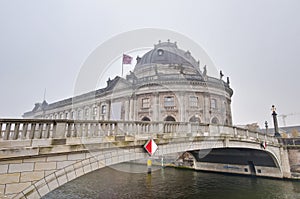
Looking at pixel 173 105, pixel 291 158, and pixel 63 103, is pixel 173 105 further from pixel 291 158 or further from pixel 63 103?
pixel 63 103

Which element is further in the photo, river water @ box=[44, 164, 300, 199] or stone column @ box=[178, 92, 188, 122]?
stone column @ box=[178, 92, 188, 122]

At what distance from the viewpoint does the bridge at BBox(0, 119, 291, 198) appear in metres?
5.20

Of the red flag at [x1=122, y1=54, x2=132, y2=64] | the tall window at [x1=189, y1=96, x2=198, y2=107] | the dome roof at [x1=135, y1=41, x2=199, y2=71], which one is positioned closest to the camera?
the red flag at [x1=122, y1=54, x2=132, y2=64]

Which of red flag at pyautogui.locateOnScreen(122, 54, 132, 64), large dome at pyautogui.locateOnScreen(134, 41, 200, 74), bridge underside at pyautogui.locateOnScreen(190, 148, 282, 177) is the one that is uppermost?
large dome at pyautogui.locateOnScreen(134, 41, 200, 74)

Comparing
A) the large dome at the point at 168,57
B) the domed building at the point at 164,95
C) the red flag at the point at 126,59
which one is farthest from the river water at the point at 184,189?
the large dome at the point at 168,57

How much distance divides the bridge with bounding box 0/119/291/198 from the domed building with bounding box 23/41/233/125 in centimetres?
1772

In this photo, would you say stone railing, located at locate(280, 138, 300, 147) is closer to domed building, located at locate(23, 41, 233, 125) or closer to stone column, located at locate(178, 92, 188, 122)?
domed building, located at locate(23, 41, 233, 125)

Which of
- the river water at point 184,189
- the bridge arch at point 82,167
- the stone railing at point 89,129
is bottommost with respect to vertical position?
the river water at point 184,189

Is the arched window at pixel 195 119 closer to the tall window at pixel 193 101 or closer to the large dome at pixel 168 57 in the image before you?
the tall window at pixel 193 101

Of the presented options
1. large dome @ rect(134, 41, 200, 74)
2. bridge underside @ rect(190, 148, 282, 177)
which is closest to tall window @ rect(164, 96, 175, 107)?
large dome @ rect(134, 41, 200, 74)

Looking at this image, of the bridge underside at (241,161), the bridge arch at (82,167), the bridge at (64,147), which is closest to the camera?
the bridge at (64,147)

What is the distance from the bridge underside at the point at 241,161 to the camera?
2016cm

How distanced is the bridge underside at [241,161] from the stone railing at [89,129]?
10507 mm

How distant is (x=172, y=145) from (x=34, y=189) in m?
6.03
